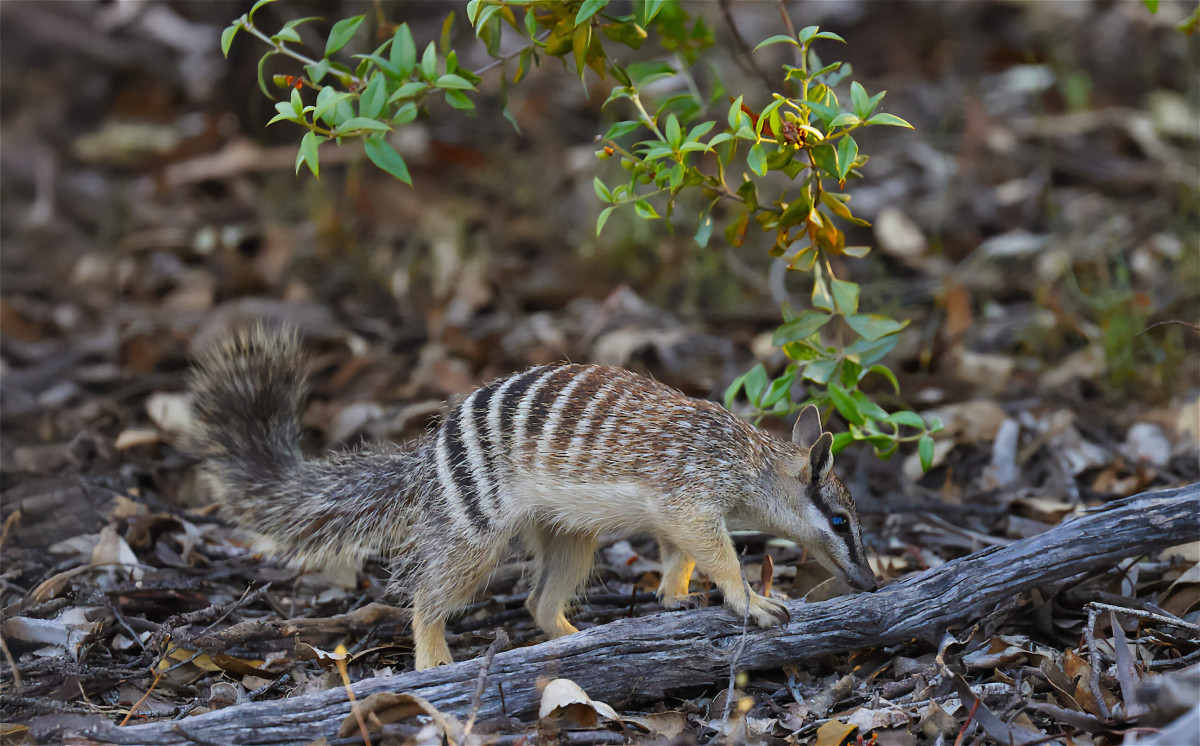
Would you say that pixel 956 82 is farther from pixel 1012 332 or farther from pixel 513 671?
pixel 513 671

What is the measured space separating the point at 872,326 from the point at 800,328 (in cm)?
28

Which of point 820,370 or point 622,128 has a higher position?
point 622,128

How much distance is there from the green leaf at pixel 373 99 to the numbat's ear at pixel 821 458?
6.74 feet

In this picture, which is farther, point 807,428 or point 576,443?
point 807,428

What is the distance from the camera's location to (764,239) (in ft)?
26.0

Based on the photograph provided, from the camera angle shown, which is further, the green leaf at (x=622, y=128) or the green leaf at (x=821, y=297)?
the green leaf at (x=821, y=297)

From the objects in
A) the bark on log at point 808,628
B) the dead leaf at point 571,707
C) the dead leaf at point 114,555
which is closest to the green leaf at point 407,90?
the bark on log at point 808,628

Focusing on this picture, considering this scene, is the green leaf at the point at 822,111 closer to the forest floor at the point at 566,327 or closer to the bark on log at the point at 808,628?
the bark on log at the point at 808,628

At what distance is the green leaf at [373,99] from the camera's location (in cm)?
367

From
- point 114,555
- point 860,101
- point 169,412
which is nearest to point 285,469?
point 114,555

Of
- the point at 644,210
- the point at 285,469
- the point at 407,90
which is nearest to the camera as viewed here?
the point at 407,90

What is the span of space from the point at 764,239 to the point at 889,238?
92cm

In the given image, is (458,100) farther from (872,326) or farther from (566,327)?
(566,327)

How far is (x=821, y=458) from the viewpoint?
4.13 m
